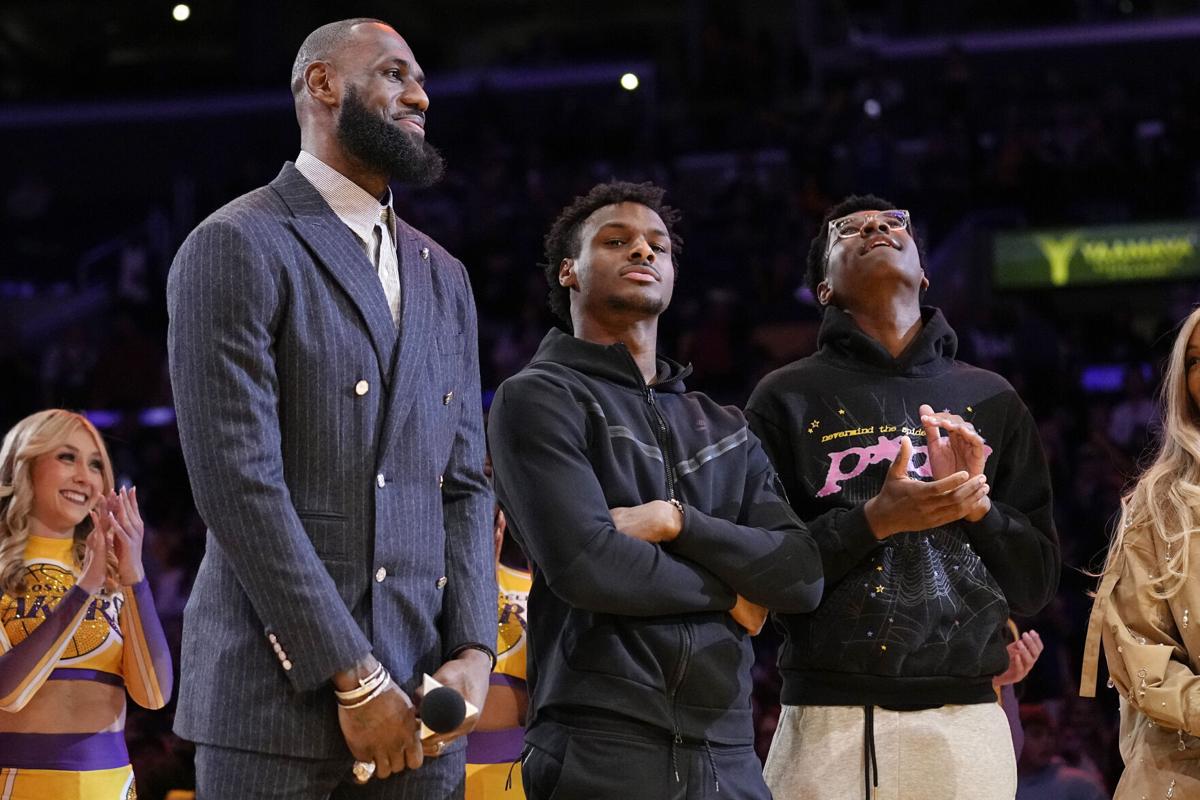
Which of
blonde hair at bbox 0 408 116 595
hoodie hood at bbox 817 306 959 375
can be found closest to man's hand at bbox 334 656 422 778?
hoodie hood at bbox 817 306 959 375

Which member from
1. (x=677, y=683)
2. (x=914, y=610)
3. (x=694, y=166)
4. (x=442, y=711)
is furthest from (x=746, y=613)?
(x=694, y=166)

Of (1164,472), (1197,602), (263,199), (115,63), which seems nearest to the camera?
(263,199)

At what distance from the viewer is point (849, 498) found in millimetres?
3215

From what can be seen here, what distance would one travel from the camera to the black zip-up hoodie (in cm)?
265

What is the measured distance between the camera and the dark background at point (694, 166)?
9.48 m

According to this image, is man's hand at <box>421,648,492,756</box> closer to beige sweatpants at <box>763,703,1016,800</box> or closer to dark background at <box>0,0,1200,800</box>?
beige sweatpants at <box>763,703,1016,800</box>

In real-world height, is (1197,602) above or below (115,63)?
below

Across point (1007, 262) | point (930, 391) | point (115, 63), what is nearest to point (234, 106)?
point (115, 63)

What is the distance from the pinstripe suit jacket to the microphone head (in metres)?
0.13

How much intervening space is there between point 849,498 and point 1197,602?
2.44 ft

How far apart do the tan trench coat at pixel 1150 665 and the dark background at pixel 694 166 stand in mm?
2573

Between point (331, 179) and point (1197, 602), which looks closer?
point (331, 179)

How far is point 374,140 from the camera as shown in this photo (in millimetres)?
2596

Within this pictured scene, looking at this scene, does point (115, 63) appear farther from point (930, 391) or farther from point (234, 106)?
point (930, 391)
